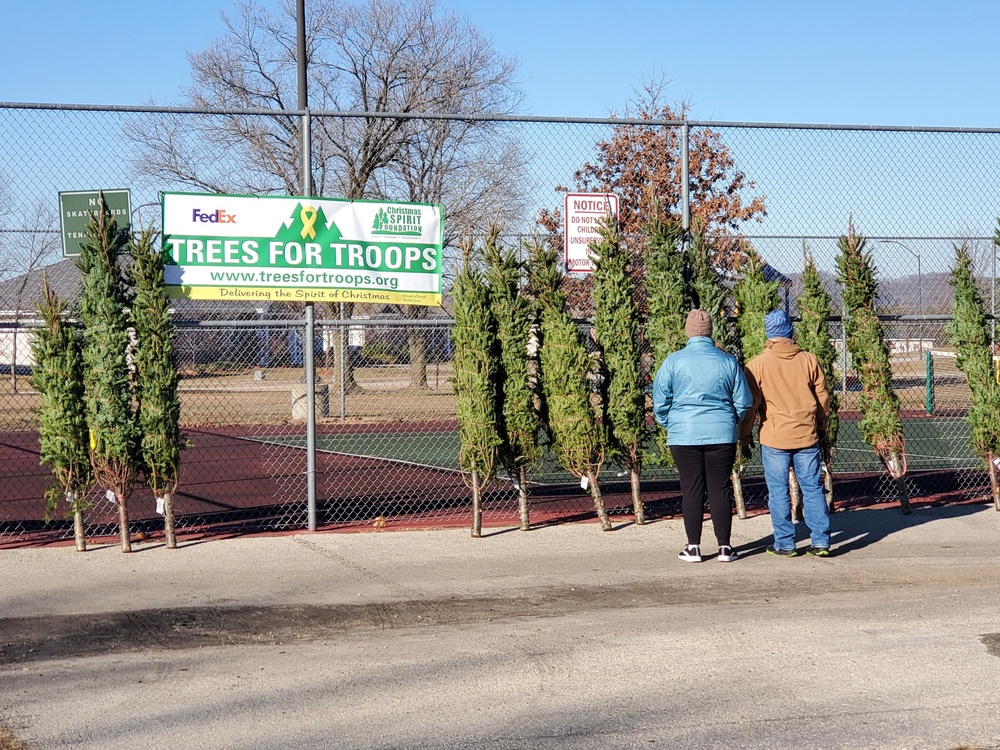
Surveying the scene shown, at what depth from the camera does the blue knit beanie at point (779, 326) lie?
27.5ft

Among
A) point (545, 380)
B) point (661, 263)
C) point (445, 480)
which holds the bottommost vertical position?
point (445, 480)

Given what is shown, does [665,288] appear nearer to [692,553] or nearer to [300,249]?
[692,553]

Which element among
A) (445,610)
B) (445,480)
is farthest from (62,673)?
(445,480)

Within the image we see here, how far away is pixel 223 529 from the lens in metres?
9.79

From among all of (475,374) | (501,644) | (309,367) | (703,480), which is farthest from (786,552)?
(309,367)

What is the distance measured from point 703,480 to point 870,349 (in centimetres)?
297

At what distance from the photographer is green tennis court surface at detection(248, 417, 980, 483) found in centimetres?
1549

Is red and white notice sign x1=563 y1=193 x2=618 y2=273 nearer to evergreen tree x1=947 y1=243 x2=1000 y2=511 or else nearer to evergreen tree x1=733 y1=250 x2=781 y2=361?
evergreen tree x1=733 y1=250 x2=781 y2=361

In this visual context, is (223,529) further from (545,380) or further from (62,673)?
(62,673)

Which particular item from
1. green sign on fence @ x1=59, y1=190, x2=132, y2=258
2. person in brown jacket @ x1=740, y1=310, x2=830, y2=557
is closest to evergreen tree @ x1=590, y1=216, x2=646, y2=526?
person in brown jacket @ x1=740, y1=310, x2=830, y2=557

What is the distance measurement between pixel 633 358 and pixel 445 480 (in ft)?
15.9

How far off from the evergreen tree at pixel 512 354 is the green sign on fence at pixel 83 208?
2919 mm

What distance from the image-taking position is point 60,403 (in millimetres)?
8492

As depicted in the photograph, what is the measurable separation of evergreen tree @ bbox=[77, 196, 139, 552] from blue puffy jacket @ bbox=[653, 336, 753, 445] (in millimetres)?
4089
